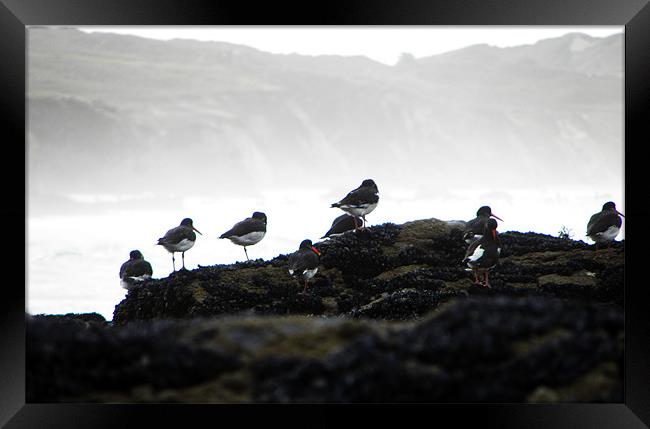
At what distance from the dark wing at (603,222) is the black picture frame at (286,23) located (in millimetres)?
4894

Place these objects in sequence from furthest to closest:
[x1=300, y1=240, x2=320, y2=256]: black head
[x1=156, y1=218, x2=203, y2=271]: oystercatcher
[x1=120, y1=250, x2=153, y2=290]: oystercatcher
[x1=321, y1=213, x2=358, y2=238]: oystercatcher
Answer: [x1=321, y1=213, x2=358, y2=238]: oystercatcher
[x1=120, y1=250, x2=153, y2=290]: oystercatcher
[x1=156, y1=218, x2=203, y2=271]: oystercatcher
[x1=300, y1=240, x2=320, y2=256]: black head

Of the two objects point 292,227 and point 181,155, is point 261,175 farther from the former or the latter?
point 292,227

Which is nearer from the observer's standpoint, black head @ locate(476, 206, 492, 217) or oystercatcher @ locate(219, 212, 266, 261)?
oystercatcher @ locate(219, 212, 266, 261)

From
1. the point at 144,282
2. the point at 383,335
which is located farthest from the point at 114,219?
the point at 383,335

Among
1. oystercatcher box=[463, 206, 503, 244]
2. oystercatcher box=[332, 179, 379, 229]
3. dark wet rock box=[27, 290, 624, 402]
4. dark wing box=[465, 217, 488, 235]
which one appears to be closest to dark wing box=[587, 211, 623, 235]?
oystercatcher box=[463, 206, 503, 244]

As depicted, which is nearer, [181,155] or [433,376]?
[433,376]

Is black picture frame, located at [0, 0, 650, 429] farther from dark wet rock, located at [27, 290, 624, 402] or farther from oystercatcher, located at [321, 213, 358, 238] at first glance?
oystercatcher, located at [321, 213, 358, 238]

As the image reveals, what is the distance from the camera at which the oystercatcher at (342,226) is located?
14.1m

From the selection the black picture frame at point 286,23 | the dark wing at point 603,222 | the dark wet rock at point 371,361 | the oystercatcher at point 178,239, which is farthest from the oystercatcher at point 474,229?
the dark wet rock at point 371,361

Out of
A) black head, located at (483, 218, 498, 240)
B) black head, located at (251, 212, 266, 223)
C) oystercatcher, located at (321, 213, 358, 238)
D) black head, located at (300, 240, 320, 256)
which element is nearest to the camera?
black head, located at (483, 218, 498, 240)

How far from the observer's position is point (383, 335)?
7406 millimetres

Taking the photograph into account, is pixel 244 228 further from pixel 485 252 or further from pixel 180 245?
pixel 485 252

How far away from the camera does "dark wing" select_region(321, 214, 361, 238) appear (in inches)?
557

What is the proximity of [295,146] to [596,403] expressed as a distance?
91.1ft
